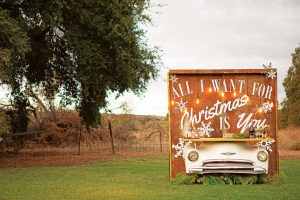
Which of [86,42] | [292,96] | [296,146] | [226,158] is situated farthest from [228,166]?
[292,96]

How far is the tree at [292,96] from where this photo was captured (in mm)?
39750

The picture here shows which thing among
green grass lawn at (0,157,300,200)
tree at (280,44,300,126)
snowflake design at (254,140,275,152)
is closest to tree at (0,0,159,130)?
green grass lawn at (0,157,300,200)

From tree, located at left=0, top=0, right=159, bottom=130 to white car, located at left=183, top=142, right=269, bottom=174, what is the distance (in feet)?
26.9

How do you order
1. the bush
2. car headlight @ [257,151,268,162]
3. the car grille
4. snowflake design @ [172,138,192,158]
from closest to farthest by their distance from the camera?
1. the car grille
2. car headlight @ [257,151,268,162]
3. snowflake design @ [172,138,192,158]
4. the bush

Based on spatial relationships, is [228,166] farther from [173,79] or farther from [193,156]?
[173,79]

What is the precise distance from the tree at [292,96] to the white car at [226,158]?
83.4 ft

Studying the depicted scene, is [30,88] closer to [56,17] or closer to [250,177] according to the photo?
[56,17]

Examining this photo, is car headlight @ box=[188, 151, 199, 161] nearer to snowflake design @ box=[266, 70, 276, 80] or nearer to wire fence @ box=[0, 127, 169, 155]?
snowflake design @ box=[266, 70, 276, 80]

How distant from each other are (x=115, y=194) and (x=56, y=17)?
11760mm

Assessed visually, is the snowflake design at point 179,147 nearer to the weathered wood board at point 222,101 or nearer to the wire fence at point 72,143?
the weathered wood board at point 222,101

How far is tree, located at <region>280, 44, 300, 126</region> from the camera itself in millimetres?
39750

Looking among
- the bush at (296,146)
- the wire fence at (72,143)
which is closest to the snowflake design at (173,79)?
the wire fence at (72,143)

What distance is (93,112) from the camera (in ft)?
91.1

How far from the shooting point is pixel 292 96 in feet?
132
